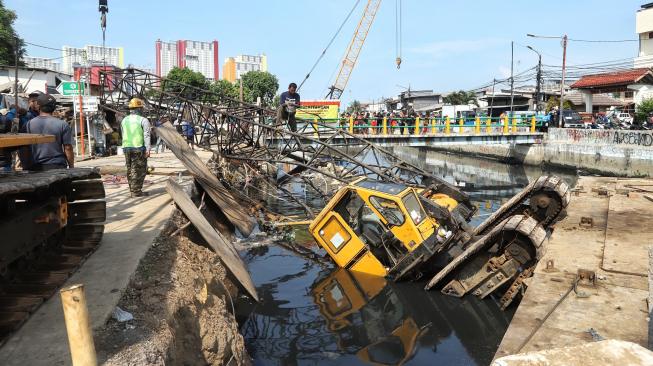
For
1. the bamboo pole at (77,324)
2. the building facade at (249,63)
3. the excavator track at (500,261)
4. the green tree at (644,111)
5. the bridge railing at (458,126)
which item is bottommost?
the excavator track at (500,261)

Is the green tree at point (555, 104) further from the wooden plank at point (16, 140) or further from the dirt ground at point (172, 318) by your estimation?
the wooden plank at point (16, 140)

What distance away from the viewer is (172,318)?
14.1ft

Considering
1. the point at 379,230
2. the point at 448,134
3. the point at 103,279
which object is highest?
the point at 448,134

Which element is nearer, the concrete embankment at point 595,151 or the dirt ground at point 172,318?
the dirt ground at point 172,318

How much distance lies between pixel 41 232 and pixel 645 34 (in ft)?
143

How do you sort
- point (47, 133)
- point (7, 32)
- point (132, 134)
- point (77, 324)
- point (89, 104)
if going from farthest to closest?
point (7, 32), point (89, 104), point (132, 134), point (47, 133), point (77, 324)

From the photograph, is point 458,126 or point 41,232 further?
point 458,126

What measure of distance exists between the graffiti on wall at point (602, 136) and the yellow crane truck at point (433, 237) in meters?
18.2

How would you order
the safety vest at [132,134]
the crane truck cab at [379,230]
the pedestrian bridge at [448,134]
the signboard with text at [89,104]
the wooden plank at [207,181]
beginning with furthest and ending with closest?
the pedestrian bridge at [448,134]
the signboard with text at [89,104]
the wooden plank at [207,181]
the safety vest at [132,134]
the crane truck cab at [379,230]

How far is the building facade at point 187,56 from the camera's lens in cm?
13962

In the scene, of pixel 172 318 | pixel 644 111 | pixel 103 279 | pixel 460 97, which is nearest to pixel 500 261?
pixel 172 318

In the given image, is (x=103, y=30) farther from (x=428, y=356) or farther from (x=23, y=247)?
(x=428, y=356)

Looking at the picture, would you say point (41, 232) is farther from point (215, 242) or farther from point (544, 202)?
point (544, 202)

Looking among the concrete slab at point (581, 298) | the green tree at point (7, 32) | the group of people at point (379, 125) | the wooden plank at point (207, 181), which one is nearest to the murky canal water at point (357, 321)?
the wooden plank at point (207, 181)
